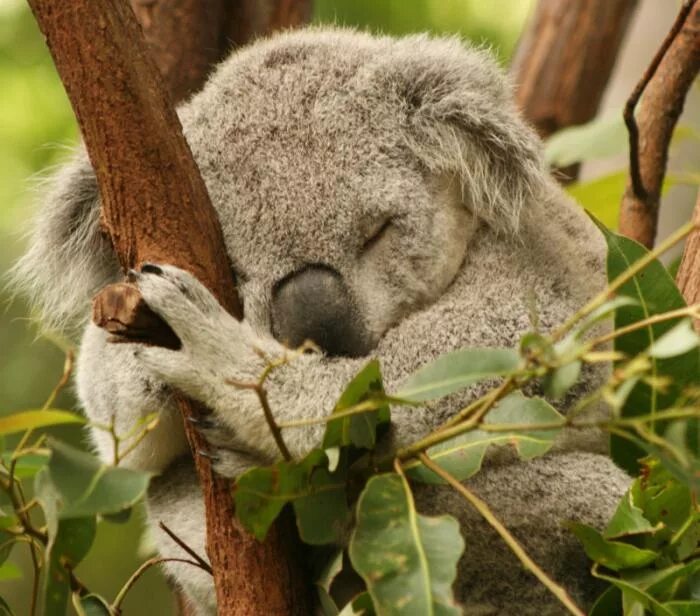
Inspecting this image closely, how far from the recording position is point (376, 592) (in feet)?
6.01

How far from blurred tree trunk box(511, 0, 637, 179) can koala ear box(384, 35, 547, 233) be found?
6.10 ft

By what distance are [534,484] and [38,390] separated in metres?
4.89

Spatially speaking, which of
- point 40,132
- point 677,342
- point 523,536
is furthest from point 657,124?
point 40,132

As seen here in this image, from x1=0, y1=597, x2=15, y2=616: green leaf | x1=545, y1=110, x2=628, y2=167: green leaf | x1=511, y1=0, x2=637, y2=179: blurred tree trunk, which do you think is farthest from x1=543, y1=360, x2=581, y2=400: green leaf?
x1=511, y1=0, x2=637, y2=179: blurred tree trunk

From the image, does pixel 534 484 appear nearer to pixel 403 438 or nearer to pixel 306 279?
pixel 403 438

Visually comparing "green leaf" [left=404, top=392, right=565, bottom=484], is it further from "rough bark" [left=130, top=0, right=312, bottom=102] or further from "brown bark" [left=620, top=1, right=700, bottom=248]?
"rough bark" [left=130, top=0, right=312, bottom=102]

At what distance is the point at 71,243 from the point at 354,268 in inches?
35.8

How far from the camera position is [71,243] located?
3166 mm

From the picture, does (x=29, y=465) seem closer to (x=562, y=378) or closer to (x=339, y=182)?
(x=339, y=182)

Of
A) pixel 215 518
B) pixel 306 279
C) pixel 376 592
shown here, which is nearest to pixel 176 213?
pixel 306 279

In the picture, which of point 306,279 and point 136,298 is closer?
point 136,298

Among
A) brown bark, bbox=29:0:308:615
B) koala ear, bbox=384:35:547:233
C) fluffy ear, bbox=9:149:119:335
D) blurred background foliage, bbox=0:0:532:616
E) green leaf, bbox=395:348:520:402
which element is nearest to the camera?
green leaf, bbox=395:348:520:402

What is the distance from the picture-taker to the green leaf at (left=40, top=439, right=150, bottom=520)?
182 centimetres

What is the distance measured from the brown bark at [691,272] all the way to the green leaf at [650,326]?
71cm
